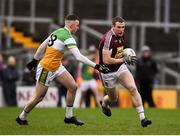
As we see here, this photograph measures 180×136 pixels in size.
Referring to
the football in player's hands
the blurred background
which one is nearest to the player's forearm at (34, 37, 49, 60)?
the football in player's hands

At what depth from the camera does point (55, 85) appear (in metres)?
31.9

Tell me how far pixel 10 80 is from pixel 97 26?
316 inches

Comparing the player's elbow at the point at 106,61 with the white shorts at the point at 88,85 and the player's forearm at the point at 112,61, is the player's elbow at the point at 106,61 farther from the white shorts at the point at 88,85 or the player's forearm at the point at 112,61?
the white shorts at the point at 88,85

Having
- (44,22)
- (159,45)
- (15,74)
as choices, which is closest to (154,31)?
(159,45)

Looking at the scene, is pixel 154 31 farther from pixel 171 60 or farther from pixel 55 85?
pixel 55 85

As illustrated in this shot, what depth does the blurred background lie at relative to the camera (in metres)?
34.8

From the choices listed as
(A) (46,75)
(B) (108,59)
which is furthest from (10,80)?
(A) (46,75)

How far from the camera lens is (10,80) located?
1179 inches

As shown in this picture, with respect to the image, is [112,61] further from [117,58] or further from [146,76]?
[146,76]

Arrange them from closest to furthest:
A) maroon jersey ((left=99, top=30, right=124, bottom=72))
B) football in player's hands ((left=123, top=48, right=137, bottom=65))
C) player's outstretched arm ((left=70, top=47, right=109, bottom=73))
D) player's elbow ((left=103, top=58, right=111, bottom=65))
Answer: player's outstretched arm ((left=70, top=47, right=109, bottom=73)) < football in player's hands ((left=123, top=48, right=137, bottom=65)) < player's elbow ((left=103, top=58, right=111, bottom=65)) < maroon jersey ((left=99, top=30, right=124, bottom=72))

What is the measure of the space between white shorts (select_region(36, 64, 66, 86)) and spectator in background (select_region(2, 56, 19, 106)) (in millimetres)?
13515

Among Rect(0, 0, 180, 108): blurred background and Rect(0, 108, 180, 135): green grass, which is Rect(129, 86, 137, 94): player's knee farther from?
Rect(0, 0, 180, 108): blurred background

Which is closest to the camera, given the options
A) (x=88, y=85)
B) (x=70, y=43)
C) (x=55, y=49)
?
(x=70, y=43)

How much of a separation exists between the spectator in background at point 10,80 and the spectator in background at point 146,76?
14.6 ft
